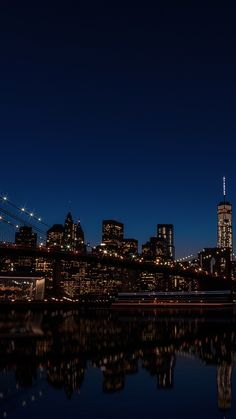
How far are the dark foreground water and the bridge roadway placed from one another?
35.6m

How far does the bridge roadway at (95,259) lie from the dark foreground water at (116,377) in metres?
35.6

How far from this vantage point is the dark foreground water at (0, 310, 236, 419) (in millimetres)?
14078

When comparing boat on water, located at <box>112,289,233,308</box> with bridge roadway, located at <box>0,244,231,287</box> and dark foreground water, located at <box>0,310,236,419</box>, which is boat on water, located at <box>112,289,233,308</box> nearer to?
bridge roadway, located at <box>0,244,231,287</box>

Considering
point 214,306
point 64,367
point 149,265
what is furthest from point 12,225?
point 64,367

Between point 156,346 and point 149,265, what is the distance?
54.9 metres

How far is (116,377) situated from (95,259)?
194 ft

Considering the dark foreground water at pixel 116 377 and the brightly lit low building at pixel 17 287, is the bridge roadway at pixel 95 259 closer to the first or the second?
the brightly lit low building at pixel 17 287

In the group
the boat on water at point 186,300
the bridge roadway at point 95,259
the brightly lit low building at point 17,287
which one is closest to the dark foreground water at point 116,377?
the bridge roadway at point 95,259

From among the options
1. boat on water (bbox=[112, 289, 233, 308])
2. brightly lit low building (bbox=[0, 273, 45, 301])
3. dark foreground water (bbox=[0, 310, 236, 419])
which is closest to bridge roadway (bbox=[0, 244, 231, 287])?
boat on water (bbox=[112, 289, 233, 308])

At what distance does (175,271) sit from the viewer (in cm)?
8338

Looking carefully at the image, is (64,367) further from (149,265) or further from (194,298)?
(194,298)

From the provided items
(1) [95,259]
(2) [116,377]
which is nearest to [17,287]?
(1) [95,259]

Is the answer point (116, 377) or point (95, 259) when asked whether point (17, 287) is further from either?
point (116, 377)

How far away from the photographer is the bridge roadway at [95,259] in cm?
6625
